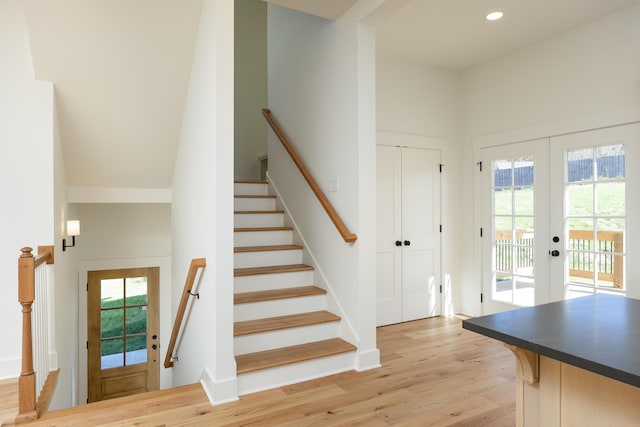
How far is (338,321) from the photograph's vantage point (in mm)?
3316

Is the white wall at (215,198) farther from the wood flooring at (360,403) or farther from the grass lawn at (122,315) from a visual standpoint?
the grass lawn at (122,315)

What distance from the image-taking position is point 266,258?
12.6 feet

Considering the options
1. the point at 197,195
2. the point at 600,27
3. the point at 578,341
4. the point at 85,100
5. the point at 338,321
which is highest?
the point at 600,27

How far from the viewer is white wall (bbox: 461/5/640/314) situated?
11.0ft

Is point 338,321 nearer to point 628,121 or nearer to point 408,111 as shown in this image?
point 408,111

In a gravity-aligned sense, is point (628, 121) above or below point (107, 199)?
above

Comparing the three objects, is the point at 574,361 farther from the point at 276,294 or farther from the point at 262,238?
the point at 262,238

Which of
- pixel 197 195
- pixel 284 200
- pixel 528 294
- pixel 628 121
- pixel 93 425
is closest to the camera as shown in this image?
pixel 93 425

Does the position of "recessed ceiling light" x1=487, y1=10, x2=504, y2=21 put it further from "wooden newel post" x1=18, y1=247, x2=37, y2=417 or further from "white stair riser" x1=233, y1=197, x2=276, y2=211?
"wooden newel post" x1=18, y1=247, x2=37, y2=417

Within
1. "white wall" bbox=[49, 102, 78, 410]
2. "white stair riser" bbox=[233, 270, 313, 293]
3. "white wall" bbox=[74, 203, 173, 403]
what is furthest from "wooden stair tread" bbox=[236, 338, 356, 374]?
"white wall" bbox=[74, 203, 173, 403]

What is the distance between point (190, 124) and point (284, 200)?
142 centimetres

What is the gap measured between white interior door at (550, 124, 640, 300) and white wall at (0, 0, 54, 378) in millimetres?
4608

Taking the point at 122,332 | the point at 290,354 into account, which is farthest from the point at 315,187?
the point at 122,332

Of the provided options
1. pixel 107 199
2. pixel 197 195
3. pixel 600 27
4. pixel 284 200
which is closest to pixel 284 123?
pixel 284 200
